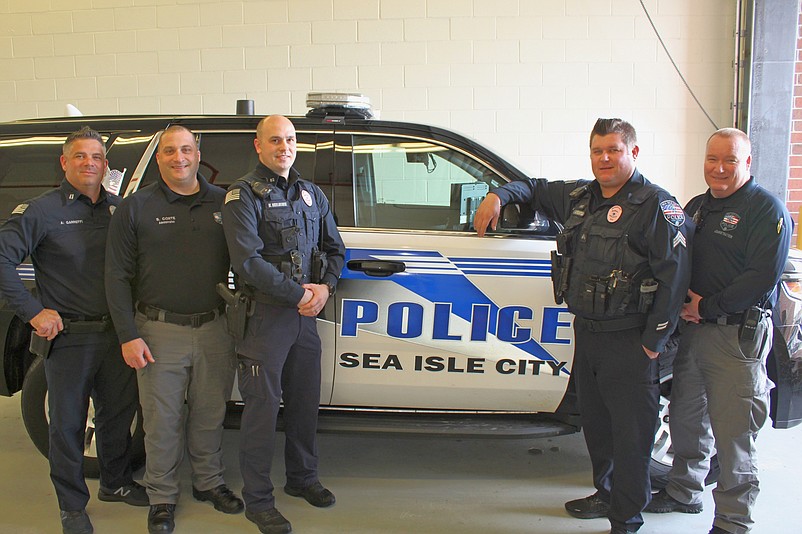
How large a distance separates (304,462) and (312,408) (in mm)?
330

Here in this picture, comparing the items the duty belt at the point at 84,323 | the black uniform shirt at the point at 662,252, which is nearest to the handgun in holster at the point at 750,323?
the black uniform shirt at the point at 662,252

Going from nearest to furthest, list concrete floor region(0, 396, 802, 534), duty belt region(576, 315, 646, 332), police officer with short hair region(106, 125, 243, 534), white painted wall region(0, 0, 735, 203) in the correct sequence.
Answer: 1. duty belt region(576, 315, 646, 332)
2. police officer with short hair region(106, 125, 243, 534)
3. concrete floor region(0, 396, 802, 534)
4. white painted wall region(0, 0, 735, 203)

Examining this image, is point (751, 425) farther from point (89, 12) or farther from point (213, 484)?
point (89, 12)

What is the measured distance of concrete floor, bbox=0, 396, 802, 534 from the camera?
305 centimetres

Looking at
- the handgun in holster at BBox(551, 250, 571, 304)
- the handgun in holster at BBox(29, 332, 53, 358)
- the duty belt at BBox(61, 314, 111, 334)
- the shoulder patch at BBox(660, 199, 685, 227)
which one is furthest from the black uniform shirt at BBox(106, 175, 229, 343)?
the shoulder patch at BBox(660, 199, 685, 227)

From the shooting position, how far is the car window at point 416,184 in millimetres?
3367

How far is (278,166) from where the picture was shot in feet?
9.41

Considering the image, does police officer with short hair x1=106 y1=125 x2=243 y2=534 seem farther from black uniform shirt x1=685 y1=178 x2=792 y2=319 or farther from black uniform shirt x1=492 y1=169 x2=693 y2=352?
black uniform shirt x1=685 y1=178 x2=792 y2=319

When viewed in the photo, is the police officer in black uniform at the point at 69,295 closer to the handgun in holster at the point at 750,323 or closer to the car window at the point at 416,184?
the car window at the point at 416,184

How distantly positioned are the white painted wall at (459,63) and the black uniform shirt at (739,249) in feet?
11.5

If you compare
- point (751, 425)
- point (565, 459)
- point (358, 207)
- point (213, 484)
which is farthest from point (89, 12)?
point (751, 425)

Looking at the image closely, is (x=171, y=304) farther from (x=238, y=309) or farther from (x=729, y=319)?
(x=729, y=319)

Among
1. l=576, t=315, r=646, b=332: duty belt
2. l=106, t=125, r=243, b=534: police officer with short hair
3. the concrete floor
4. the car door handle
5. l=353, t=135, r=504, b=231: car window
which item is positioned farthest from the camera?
l=353, t=135, r=504, b=231: car window

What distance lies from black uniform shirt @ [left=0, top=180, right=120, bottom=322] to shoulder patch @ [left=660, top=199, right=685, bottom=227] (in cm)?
246
